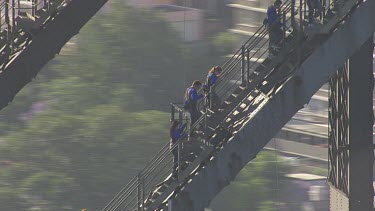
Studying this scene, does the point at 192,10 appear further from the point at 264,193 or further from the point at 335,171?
the point at 335,171

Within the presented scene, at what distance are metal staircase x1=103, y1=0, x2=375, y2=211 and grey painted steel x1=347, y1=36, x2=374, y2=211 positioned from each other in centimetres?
224

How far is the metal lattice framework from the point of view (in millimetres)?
27000

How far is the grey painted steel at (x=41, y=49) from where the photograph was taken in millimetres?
25828

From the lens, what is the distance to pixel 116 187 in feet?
157

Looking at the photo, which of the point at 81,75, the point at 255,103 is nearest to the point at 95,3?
the point at 255,103

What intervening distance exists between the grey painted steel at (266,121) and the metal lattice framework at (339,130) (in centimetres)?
293

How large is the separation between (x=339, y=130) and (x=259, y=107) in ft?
14.6

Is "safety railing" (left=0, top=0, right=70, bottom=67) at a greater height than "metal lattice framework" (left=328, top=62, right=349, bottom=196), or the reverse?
"safety railing" (left=0, top=0, right=70, bottom=67)

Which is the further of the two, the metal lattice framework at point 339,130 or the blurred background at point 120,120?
the blurred background at point 120,120

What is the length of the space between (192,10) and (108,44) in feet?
31.0

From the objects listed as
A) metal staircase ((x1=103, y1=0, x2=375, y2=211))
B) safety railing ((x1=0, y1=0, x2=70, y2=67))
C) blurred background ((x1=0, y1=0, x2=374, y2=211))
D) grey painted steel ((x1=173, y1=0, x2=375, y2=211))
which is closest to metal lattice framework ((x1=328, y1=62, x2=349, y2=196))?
metal staircase ((x1=103, y1=0, x2=375, y2=211))

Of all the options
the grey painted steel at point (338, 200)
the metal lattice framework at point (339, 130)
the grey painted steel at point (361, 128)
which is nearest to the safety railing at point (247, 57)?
the metal lattice framework at point (339, 130)

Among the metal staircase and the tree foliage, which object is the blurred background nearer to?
the tree foliage

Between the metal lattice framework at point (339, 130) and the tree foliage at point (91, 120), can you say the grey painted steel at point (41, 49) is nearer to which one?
the metal lattice framework at point (339, 130)
